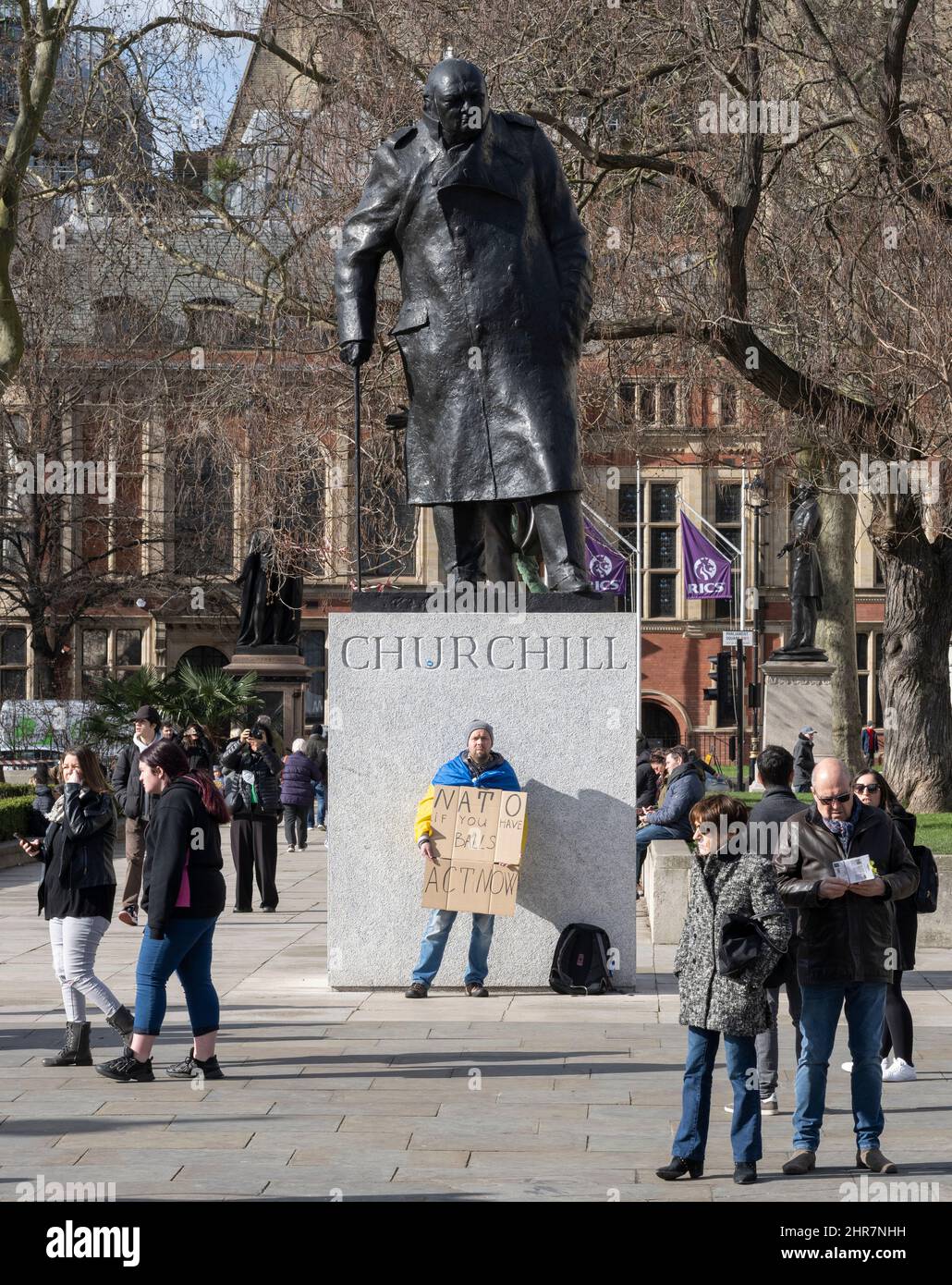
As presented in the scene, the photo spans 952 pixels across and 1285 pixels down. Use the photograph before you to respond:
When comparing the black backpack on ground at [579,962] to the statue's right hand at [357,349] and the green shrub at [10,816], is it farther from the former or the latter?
the green shrub at [10,816]

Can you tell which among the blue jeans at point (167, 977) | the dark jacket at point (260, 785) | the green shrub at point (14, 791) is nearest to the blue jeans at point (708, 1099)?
the blue jeans at point (167, 977)

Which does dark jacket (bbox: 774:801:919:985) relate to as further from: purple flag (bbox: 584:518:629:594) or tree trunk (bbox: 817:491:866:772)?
purple flag (bbox: 584:518:629:594)

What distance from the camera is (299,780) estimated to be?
2484cm

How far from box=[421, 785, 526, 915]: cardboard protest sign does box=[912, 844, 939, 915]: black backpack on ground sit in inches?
104

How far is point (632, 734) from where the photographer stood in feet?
38.9

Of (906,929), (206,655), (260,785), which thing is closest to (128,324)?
(260,785)

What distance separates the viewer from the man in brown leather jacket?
7562mm

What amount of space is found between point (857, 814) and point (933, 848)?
8.21m

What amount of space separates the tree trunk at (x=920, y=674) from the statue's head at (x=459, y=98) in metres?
11.6

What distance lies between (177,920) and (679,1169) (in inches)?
122

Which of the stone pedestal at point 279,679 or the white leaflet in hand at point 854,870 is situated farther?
the stone pedestal at point 279,679

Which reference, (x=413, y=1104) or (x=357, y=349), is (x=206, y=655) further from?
(x=413, y=1104)

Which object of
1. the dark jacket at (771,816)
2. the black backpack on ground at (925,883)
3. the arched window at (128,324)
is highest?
the arched window at (128,324)

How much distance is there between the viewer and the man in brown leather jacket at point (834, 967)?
24.8 feet
